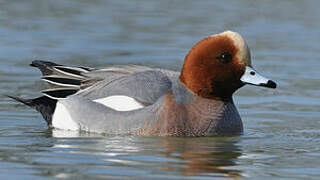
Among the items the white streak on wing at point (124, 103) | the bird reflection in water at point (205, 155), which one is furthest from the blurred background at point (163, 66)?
the white streak on wing at point (124, 103)

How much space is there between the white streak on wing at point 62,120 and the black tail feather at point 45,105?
0.06 m

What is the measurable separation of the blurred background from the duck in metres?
0.15

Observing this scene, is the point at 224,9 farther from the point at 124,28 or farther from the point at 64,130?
the point at 64,130

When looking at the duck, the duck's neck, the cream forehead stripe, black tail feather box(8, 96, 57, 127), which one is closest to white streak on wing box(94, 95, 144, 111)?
the duck

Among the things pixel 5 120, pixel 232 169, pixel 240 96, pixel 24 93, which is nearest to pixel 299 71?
pixel 240 96

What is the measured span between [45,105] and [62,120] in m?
0.36

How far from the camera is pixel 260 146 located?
9.17 meters

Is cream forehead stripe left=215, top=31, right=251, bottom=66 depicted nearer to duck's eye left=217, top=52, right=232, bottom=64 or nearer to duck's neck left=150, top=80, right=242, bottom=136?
duck's eye left=217, top=52, right=232, bottom=64

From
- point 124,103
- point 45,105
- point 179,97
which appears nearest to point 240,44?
point 179,97

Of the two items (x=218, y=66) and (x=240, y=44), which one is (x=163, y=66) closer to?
(x=218, y=66)

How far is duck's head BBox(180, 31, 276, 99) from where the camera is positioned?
9.45 meters

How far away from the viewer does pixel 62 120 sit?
9930 mm

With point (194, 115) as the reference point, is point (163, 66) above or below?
above

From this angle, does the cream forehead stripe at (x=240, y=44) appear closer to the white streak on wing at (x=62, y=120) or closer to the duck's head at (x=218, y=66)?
the duck's head at (x=218, y=66)
